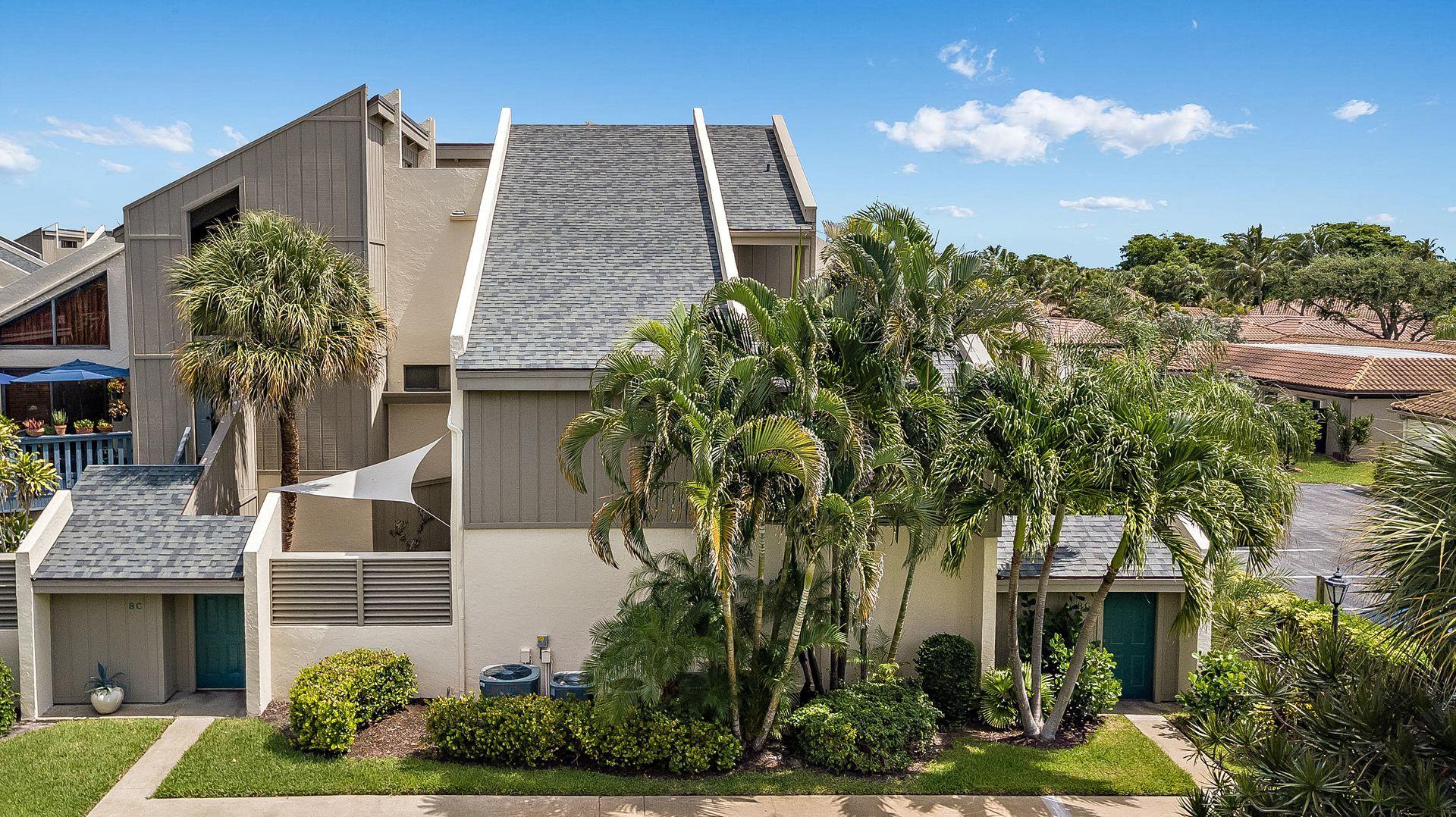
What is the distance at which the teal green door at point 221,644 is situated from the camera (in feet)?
52.8

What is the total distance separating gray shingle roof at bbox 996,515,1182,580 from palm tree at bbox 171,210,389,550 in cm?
1142

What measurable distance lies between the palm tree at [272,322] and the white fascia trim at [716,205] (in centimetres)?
632

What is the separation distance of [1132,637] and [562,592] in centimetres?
955

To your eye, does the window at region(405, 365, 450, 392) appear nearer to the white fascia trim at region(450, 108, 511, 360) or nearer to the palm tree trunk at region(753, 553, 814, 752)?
the white fascia trim at region(450, 108, 511, 360)

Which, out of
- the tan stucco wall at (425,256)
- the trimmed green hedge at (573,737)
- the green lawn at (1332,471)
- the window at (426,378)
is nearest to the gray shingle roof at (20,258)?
the tan stucco wall at (425,256)

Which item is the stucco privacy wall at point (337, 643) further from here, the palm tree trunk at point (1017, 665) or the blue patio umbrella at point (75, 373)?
the palm tree trunk at point (1017, 665)

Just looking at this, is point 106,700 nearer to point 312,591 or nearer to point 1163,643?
point 312,591

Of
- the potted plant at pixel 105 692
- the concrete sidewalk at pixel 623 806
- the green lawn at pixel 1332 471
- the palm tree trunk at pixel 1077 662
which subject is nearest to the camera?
the concrete sidewalk at pixel 623 806

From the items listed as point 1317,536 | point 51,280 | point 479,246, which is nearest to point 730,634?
point 479,246

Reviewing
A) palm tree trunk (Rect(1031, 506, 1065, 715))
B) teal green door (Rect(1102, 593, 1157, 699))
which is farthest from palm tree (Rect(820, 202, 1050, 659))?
teal green door (Rect(1102, 593, 1157, 699))

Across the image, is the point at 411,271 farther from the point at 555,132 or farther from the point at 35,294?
the point at 35,294

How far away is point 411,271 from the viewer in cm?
2069

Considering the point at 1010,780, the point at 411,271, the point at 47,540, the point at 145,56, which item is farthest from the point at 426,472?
the point at 1010,780

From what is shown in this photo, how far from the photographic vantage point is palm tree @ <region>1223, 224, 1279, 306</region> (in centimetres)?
7838
